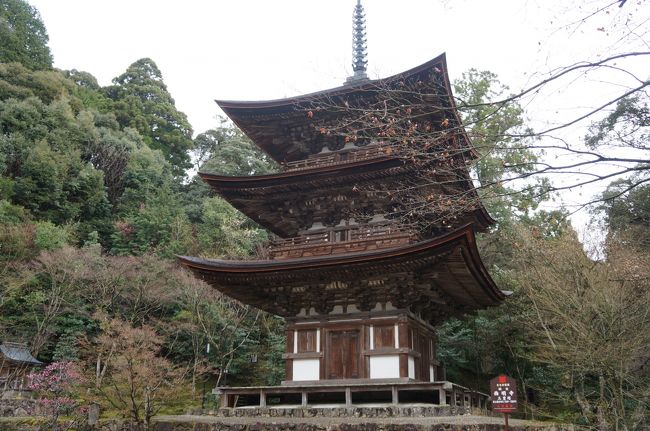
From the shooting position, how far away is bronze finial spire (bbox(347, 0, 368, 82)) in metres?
17.2

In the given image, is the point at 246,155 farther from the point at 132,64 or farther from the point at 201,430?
the point at 201,430

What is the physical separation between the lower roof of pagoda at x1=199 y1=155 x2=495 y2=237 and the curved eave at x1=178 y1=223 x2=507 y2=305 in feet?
4.93

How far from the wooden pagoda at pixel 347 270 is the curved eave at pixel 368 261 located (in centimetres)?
3

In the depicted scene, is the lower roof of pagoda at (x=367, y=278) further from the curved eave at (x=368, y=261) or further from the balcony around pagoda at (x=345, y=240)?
the balcony around pagoda at (x=345, y=240)

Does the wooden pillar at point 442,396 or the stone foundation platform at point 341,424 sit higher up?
the wooden pillar at point 442,396

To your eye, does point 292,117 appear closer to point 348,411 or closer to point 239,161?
point 348,411

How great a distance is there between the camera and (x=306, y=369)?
13242 mm

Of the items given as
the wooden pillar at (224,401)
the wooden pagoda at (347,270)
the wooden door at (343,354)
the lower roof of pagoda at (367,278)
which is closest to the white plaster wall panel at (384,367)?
the wooden pagoda at (347,270)

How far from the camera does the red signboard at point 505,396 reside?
9797 mm

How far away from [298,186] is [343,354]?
14.2 ft

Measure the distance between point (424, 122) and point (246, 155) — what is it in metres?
27.6

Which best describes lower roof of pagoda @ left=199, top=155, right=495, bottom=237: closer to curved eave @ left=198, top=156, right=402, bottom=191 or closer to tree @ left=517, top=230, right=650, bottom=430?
curved eave @ left=198, top=156, right=402, bottom=191

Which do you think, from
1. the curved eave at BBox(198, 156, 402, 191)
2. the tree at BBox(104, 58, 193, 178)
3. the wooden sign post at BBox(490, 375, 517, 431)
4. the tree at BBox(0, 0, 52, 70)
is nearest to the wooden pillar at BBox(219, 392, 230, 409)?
the curved eave at BBox(198, 156, 402, 191)

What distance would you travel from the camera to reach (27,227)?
29.4 metres
